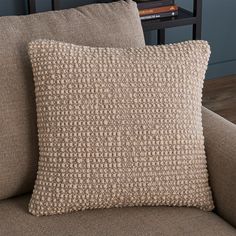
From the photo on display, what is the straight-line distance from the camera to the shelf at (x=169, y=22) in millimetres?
2619

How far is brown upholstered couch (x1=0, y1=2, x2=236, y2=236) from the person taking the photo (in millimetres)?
1490

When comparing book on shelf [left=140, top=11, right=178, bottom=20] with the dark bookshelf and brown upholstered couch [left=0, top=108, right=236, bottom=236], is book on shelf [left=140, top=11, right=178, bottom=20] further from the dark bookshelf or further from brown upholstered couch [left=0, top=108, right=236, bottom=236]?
brown upholstered couch [left=0, top=108, right=236, bottom=236]

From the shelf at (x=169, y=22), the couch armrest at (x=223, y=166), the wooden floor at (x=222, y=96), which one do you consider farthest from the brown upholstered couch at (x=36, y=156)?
the wooden floor at (x=222, y=96)

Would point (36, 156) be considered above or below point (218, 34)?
above

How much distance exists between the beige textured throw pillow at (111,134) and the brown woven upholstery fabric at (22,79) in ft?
0.21

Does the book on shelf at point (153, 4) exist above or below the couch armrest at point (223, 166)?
above

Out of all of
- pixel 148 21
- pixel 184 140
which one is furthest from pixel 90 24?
pixel 148 21

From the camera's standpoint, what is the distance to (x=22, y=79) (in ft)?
5.28

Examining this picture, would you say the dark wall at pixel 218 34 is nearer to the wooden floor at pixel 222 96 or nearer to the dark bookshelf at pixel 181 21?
the wooden floor at pixel 222 96

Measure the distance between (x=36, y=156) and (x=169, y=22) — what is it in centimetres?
125

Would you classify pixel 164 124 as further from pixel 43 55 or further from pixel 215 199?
pixel 43 55

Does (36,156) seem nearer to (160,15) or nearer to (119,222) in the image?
(119,222)

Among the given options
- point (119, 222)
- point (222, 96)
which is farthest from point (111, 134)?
point (222, 96)

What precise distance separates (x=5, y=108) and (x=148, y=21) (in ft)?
3.96
